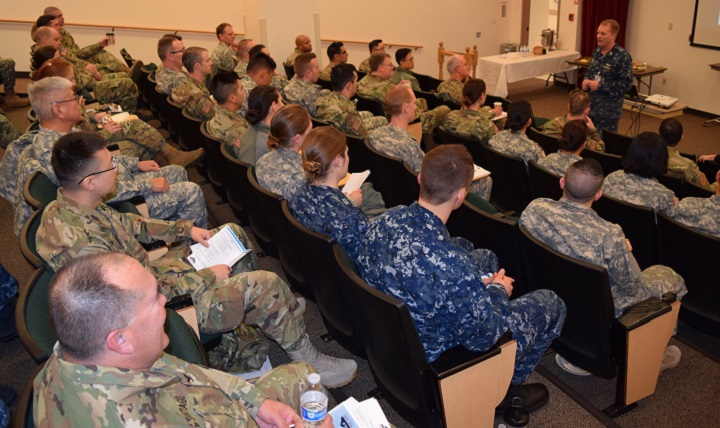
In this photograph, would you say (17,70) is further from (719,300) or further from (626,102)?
(719,300)

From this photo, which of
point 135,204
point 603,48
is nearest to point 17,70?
point 135,204

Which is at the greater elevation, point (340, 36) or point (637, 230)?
point (340, 36)

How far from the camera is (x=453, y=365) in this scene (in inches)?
81.4

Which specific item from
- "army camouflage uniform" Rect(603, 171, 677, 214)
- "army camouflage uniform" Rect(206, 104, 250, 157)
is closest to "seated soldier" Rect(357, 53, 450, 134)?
"army camouflage uniform" Rect(206, 104, 250, 157)

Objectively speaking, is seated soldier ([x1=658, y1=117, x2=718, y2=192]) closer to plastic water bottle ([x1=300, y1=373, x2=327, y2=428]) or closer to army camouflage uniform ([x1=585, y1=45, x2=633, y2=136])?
army camouflage uniform ([x1=585, y1=45, x2=633, y2=136])

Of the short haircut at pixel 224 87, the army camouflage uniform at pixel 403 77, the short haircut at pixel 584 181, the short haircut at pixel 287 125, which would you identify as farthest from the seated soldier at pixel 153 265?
the army camouflage uniform at pixel 403 77

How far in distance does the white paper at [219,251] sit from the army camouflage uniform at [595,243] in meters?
1.39

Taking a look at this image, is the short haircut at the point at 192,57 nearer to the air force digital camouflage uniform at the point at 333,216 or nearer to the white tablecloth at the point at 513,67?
the air force digital camouflage uniform at the point at 333,216

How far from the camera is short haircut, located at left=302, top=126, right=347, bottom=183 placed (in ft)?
9.09

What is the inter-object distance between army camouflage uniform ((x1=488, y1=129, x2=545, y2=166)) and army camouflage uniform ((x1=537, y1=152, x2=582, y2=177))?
362 mm

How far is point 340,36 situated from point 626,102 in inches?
208

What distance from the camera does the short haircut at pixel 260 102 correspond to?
3.97 meters

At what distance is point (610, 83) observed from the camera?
6523 millimetres

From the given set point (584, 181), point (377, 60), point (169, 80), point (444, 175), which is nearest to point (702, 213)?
point (584, 181)
